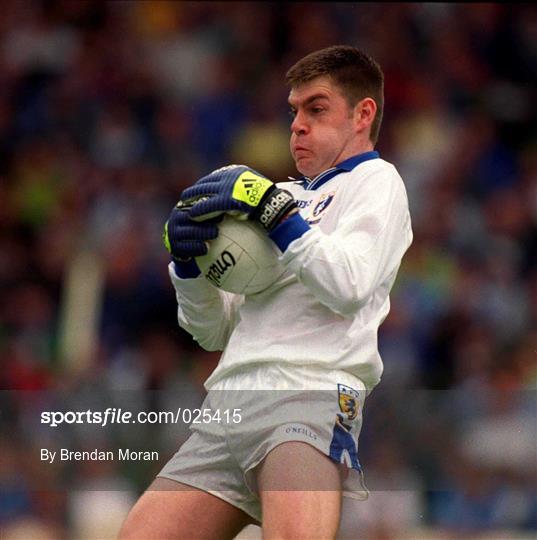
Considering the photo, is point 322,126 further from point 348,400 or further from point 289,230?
point 348,400

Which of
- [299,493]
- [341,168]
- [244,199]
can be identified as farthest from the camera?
[341,168]

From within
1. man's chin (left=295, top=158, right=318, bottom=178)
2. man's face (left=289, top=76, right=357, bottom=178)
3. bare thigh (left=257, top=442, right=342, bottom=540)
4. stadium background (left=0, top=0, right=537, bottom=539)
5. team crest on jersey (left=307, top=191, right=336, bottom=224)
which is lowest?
bare thigh (left=257, top=442, right=342, bottom=540)

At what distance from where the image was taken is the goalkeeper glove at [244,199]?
293 centimetres

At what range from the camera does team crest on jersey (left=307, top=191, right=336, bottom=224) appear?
10.3ft

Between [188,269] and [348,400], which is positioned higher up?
[188,269]

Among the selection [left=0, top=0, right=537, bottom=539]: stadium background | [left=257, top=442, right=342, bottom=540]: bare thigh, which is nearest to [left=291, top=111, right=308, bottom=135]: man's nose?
[left=257, top=442, right=342, bottom=540]: bare thigh

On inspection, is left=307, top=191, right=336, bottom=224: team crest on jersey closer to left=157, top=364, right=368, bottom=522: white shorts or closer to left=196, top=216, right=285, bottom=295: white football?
left=196, top=216, right=285, bottom=295: white football

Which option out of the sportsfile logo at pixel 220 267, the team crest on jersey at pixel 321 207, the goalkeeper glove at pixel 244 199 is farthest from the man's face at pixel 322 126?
the sportsfile logo at pixel 220 267

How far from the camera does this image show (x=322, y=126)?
321 centimetres

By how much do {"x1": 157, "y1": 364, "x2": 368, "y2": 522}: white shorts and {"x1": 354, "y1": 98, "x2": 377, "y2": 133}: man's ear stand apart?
697mm

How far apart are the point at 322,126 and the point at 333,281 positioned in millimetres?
534

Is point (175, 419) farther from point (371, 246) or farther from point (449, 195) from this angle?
point (449, 195)

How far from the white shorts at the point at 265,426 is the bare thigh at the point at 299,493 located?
2cm

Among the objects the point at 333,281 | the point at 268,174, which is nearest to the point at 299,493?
the point at 333,281
